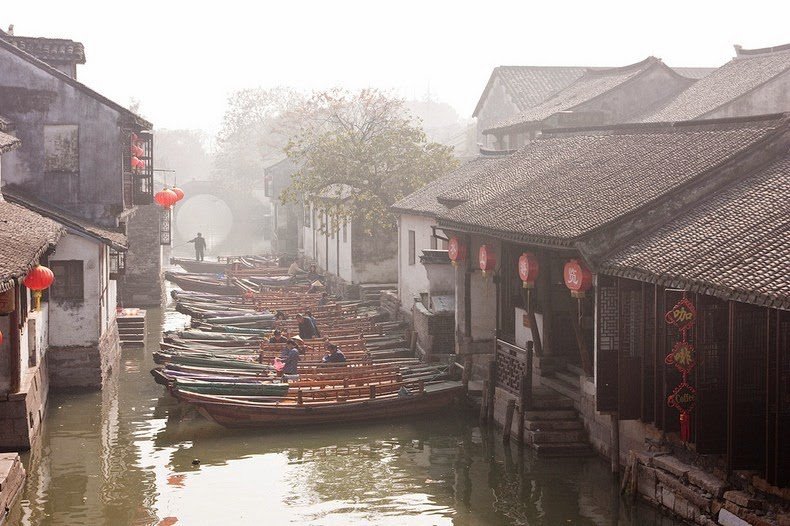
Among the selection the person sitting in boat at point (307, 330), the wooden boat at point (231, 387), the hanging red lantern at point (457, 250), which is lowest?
the wooden boat at point (231, 387)

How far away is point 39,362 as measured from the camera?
20.5 m

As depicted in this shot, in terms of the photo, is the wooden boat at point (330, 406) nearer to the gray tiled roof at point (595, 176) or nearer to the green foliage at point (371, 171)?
the gray tiled roof at point (595, 176)

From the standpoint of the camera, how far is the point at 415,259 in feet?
94.2

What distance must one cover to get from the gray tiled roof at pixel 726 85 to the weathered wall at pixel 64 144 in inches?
650

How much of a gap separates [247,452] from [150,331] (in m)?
14.6

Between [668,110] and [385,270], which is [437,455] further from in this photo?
[668,110]

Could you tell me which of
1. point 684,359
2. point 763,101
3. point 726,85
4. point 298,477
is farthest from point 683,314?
point 726,85

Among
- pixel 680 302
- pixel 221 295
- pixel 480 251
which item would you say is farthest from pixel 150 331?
pixel 680 302

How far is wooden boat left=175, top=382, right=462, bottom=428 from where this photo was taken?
19219 millimetres

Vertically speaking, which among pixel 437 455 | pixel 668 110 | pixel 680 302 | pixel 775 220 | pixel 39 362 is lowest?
pixel 437 455

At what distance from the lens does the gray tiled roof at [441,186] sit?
2603 cm

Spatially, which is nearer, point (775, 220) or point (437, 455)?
point (775, 220)

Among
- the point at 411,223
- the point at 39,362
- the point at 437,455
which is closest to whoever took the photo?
the point at 437,455

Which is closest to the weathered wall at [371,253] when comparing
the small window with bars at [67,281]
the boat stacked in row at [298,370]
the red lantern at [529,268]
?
the boat stacked in row at [298,370]
